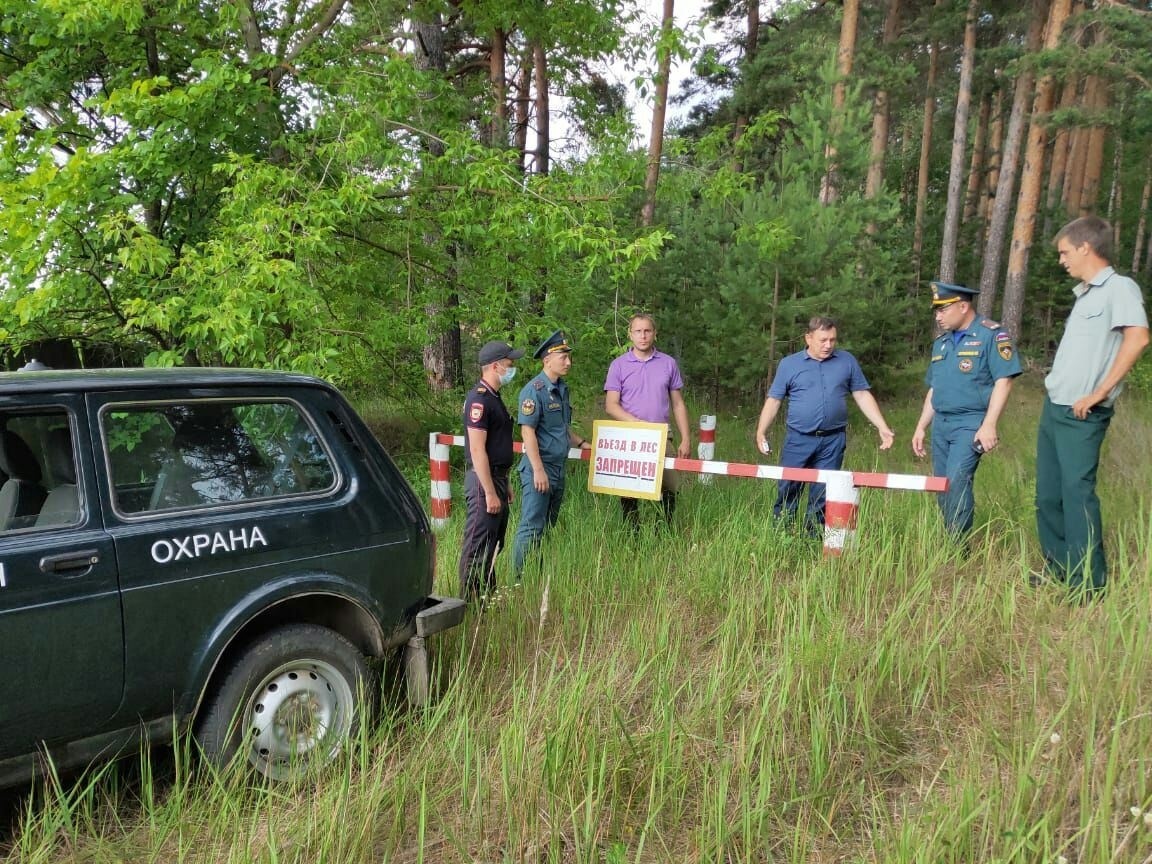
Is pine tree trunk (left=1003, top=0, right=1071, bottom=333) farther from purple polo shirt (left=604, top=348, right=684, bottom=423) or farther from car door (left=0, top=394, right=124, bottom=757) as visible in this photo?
car door (left=0, top=394, right=124, bottom=757)

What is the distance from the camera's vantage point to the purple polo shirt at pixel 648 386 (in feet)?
19.2

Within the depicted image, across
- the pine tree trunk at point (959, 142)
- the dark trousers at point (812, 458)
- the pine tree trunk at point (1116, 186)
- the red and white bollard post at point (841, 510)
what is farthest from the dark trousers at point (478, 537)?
the pine tree trunk at point (1116, 186)

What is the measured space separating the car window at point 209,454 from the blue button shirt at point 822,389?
3.64 m

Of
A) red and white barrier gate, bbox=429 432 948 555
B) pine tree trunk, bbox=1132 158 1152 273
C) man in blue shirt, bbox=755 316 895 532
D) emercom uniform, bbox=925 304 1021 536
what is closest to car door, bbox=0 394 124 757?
red and white barrier gate, bbox=429 432 948 555

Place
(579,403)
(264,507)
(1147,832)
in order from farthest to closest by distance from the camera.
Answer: (579,403)
(264,507)
(1147,832)

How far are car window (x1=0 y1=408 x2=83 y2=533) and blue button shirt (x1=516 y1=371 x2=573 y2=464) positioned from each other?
266 cm

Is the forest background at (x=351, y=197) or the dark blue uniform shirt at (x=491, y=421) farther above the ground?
the forest background at (x=351, y=197)

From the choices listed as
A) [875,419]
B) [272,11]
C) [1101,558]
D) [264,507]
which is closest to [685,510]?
[875,419]

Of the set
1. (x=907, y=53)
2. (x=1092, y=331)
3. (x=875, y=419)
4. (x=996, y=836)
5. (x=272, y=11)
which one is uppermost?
(x=907, y=53)

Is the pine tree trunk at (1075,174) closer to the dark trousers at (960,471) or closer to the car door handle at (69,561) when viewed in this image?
the dark trousers at (960,471)

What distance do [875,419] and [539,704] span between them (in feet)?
11.5

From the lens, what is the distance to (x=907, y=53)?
23.1 m

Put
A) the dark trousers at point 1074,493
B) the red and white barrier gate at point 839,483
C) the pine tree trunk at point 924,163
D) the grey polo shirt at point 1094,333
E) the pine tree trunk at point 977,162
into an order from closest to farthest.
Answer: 1. the grey polo shirt at point 1094,333
2. the dark trousers at point 1074,493
3. the red and white barrier gate at point 839,483
4. the pine tree trunk at point 924,163
5. the pine tree trunk at point 977,162

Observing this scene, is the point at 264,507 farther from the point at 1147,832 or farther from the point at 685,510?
the point at 685,510
